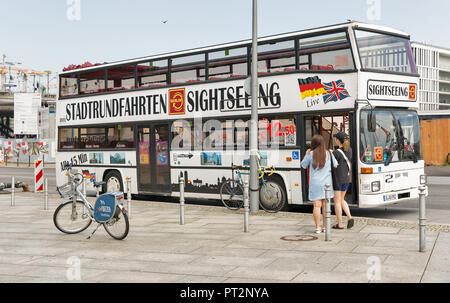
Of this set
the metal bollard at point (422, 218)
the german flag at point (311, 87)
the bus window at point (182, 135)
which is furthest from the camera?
the bus window at point (182, 135)

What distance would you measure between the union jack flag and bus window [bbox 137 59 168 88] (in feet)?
16.7

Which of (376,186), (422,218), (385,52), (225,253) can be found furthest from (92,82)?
(422,218)

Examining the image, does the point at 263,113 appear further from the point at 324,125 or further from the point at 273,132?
the point at 324,125

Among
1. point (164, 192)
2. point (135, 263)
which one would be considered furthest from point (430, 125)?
point (135, 263)

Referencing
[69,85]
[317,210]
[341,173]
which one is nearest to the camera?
[317,210]

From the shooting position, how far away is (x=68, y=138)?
60.0 ft

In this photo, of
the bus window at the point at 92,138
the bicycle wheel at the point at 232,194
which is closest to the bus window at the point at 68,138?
the bus window at the point at 92,138

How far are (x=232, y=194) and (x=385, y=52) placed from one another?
4820mm

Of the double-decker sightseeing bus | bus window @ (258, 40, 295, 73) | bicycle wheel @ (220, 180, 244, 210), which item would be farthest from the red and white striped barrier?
bus window @ (258, 40, 295, 73)

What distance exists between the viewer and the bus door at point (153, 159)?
599 inches

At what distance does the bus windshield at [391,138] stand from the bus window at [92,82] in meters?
8.84

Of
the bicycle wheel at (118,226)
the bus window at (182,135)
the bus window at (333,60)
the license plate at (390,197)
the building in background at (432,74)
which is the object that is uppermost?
the building in background at (432,74)

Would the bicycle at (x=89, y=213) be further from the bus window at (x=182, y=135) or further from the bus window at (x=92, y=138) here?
the bus window at (x=92, y=138)
